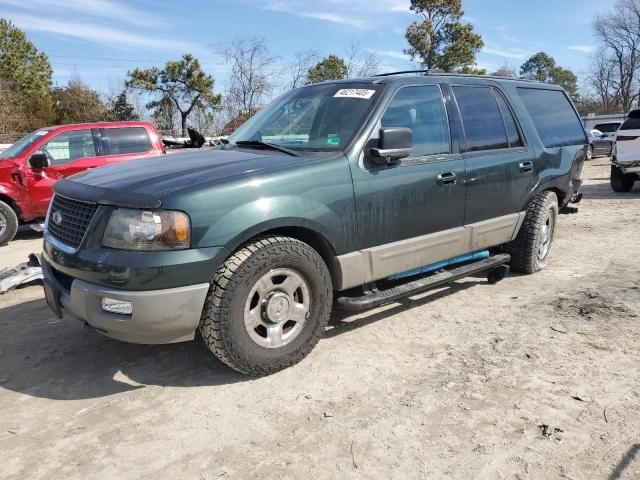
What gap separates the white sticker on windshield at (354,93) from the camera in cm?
389

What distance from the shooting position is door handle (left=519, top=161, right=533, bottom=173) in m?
4.85

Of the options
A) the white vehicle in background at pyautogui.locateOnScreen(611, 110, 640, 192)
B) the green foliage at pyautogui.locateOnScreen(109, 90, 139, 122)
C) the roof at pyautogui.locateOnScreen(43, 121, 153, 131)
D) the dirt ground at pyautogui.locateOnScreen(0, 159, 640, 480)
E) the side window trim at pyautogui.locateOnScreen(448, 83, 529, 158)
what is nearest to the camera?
the dirt ground at pyautogui.locateOnScreen(0, 159, 640, 480)

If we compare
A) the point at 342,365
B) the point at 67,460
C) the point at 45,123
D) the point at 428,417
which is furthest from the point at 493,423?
the point at 45,123

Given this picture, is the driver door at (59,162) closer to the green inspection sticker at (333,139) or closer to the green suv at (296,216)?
the green suv at (296,216)

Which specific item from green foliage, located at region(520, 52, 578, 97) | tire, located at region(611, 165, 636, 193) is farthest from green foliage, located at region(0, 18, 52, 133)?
green foliage, located at region(520, 52, 578, 97)

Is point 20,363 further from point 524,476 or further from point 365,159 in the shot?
point 524,476

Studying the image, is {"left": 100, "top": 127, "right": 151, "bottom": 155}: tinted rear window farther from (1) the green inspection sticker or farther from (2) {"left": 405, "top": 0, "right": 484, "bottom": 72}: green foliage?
(2) {"left": 405, "top": 0, "right": 484, "bottom": 72}: green foliage

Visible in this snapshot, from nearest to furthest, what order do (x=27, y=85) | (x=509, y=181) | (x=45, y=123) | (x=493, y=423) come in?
(x=493, y=423) → (x=509, y=181) → (x=45, y=123) → (x=27, y=85)

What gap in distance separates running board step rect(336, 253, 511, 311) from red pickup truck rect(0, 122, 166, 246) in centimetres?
634

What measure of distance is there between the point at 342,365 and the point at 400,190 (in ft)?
4.31

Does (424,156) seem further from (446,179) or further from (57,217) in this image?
(57,217)

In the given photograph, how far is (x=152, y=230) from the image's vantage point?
9.36ft

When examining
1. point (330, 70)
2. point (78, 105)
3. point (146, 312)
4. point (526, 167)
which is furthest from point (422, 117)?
point (78, 105)

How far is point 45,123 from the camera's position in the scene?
30531 millimetres
